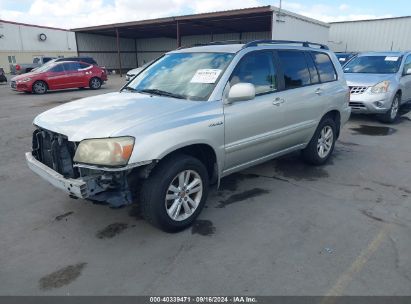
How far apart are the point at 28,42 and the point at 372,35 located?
35.1 m

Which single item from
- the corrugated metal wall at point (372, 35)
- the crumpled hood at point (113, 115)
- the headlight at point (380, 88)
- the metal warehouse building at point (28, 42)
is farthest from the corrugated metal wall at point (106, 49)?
the crumpled hood at point (113, 115)

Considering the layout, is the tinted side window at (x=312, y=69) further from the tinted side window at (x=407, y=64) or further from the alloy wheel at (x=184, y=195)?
the tinted side window at (x=407, y=64)

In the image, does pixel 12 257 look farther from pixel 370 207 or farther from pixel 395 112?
pixel 395 112

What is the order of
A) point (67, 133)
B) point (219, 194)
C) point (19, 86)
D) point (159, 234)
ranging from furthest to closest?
point (19, 86)
point (219, 194)
point (159, 234)
point (67, 133)

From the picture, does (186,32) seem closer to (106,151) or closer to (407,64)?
(407,64)

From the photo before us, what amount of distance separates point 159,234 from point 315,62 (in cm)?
349

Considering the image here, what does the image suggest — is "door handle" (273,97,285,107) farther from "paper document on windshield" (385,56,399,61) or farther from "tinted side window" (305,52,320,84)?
"paper document on windshield" (385,56,399,61)

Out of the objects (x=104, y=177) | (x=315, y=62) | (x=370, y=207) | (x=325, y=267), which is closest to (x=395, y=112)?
(x=315, y=62)

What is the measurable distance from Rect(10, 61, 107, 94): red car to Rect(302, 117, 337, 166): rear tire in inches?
555

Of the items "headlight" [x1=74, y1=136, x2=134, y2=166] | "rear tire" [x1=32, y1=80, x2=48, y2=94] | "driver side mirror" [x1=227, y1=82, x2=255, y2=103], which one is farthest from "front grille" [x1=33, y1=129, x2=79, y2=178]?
"rear tire" [x1=32, y1=80, x2=48, y2=94]

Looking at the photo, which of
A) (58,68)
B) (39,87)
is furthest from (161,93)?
(58,68)

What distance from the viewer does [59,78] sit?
52.4 feet

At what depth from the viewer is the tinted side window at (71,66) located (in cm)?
1634

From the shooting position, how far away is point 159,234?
133 inches
